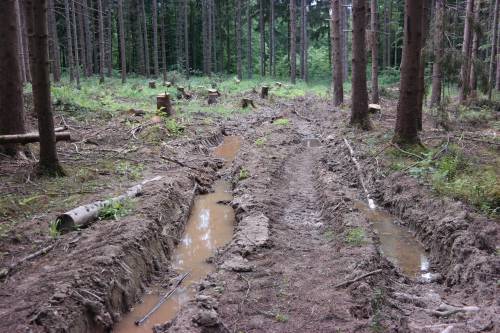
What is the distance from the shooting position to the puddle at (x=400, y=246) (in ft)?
24.1

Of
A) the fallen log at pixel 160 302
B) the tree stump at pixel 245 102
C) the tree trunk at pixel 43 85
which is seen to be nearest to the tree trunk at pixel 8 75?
the tree trunk at pixel 43 85

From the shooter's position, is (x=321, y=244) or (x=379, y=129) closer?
(x=321, y=244)

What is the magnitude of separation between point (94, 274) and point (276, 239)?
124 inches

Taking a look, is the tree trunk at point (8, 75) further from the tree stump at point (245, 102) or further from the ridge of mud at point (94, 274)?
the tree stump at point (245, 102)

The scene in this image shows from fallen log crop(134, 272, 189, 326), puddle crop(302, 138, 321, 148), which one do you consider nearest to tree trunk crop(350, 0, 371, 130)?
puddle crop(302, 138, 321, 148)

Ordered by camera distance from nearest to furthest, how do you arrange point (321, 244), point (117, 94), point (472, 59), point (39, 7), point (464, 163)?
point (321, 244) < point (39, 7) < point (464, 163) < point (472, 59) < point (117, 94)

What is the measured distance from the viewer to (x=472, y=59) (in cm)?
1445

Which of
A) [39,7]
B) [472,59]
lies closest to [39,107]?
[39,7]

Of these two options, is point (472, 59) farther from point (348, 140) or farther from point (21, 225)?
point (21, 225)

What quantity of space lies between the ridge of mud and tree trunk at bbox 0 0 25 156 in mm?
4111

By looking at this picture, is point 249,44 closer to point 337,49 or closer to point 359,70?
point 337,49

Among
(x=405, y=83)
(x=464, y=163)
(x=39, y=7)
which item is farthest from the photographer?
(x=405, y=83)

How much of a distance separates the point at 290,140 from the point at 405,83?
521 centimetres

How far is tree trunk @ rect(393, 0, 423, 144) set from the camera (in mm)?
11509
